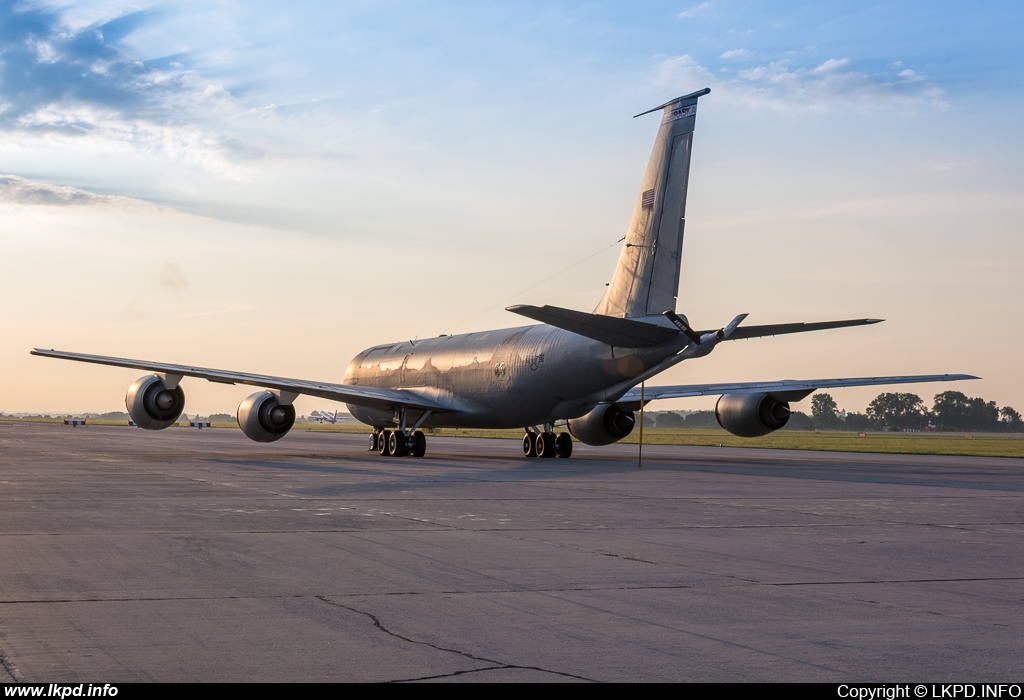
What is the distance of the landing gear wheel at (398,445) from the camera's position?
110 ft

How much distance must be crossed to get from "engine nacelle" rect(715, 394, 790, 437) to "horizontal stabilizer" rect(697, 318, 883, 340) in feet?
19.3

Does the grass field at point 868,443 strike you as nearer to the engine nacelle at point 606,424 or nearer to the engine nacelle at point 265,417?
the engine nacelle at point 606,424

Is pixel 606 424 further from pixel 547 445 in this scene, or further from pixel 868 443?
pixel 868 443

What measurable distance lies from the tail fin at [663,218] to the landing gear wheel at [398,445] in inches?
398

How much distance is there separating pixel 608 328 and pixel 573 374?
4041 mm

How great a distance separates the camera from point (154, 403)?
105 ft

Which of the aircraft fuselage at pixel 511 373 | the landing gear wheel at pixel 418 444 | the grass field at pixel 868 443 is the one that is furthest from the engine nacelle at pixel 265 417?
the grass field at pixel 868 443

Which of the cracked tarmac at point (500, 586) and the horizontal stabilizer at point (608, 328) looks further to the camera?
the horizontal stabilizer at point (608, 328)

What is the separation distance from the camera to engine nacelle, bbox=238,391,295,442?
3206 cm

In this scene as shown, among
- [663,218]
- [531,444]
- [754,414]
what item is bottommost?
[531,444]

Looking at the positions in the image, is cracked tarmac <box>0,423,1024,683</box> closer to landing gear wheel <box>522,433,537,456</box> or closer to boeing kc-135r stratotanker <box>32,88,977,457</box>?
boeing kc-135r stratotanker <box>32,88,977,457</box>

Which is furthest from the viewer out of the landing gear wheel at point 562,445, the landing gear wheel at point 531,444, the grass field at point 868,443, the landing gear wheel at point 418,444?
the grass field at point 868,443

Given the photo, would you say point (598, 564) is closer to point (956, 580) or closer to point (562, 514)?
point (956, 580)

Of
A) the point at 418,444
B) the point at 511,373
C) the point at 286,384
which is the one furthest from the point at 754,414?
the point at 286,384
